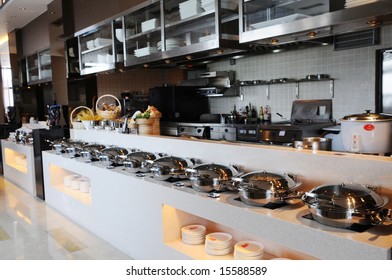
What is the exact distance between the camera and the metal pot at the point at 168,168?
2816 mm

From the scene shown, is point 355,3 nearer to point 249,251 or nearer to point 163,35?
point 249,251

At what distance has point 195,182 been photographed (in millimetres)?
2510

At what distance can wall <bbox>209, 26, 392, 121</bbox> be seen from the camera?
181 inches

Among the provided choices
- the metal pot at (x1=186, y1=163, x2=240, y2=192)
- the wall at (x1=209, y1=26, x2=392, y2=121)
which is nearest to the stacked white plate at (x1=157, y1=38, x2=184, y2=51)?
the metal pot at (x1=186, y1=163, x2=240, y2=192)

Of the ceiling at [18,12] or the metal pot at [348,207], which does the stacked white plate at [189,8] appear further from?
the ceiling at [18,12]

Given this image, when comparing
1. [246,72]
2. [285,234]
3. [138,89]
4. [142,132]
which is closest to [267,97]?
[246,72]

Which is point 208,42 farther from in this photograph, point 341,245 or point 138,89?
point 138,89

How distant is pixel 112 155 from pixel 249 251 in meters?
1.87

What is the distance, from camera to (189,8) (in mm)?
3703

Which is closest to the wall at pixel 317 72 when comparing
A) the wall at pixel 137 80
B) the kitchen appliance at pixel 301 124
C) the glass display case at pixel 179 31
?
the kitchen appliance at pixel 301 124

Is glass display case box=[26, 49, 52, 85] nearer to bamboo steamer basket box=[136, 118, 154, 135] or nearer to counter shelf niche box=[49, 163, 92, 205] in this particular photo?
counter shelf niche box=[49, 163, 92, 205]

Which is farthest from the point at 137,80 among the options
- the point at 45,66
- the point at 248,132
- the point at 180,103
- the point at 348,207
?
the point at 348,207

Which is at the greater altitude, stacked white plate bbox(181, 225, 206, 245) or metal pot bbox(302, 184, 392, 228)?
metal pot bbox(302, 184, 392, 228)

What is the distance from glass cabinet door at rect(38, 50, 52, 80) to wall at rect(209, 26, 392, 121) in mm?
3435
